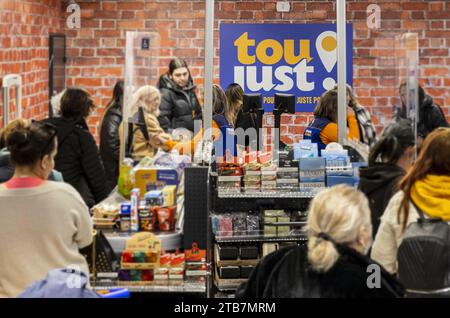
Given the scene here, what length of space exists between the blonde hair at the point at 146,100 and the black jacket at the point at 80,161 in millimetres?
545

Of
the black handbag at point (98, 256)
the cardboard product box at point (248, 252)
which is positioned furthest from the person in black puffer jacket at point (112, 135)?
the black handbag at point (98, 256)

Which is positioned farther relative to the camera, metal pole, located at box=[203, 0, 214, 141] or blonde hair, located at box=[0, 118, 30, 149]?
metal pole, located at box=[203, 0, 214, 141]

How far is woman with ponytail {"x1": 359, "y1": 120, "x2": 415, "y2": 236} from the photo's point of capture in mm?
4699

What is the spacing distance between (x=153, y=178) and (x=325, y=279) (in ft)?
7.09

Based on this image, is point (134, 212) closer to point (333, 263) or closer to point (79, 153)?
point (79, 153)

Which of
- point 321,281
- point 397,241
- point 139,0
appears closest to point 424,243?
point 397,241

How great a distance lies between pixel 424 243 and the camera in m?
3.98

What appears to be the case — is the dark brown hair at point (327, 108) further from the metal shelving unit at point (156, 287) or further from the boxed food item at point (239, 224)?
the metal shelving unit at point (156, 287)

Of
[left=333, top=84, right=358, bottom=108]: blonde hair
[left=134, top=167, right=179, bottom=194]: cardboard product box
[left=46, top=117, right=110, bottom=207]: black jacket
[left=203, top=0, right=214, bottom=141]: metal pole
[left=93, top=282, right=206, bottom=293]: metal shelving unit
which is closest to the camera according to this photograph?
[left=93, top=282, right=206, bottom=293]: metal shelving unit

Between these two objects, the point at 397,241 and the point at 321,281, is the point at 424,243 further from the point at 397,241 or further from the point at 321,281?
the point at 321,281

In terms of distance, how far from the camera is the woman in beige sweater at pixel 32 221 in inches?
153

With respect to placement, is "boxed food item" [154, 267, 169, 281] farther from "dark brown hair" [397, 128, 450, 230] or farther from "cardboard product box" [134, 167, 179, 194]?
"dark brown hair" [397, 128, 450, 230]

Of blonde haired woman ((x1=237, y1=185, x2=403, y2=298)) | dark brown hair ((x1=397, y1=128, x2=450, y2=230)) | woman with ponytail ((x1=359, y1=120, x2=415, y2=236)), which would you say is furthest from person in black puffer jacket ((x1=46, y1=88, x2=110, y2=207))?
blonde haired woman ((x1=237, y1=185, x2=403, y2=298))

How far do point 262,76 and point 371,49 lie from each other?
2.85 feet
